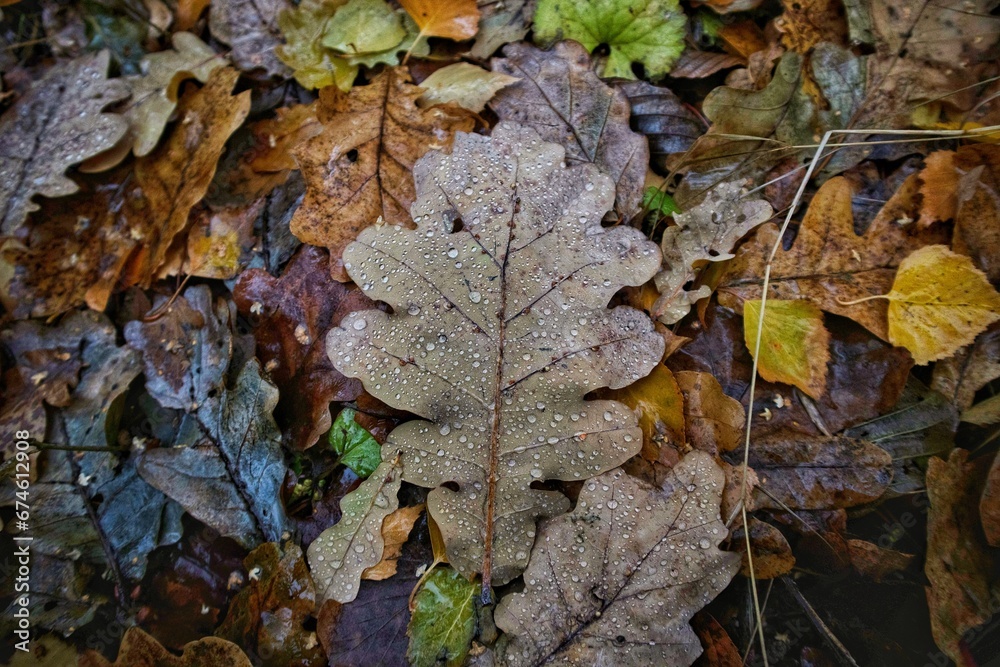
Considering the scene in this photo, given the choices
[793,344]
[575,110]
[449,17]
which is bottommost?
[793,344]

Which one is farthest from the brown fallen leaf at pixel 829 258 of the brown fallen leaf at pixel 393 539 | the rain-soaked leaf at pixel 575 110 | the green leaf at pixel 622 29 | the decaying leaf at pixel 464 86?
the brown fallen leaf at pixel 393 539

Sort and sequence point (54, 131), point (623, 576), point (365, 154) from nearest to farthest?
point (623, 576)
point (365, 154)
point (54, 131)

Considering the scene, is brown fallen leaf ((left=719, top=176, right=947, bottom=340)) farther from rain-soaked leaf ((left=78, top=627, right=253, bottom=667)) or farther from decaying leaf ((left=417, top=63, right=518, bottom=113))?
rain-soaked leaf ((left=78, top=627, right=253, bottom=667))

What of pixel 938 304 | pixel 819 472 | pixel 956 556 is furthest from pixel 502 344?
pixel 956 556

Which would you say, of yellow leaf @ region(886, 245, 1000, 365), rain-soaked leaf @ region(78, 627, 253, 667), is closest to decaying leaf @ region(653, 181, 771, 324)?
yellow leaf @ region(886, 245, 1000, 365)

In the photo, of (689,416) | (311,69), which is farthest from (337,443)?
(311,69)

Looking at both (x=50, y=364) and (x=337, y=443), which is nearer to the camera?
(x=337, y=443)

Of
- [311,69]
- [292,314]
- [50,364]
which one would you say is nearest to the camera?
[292,314]

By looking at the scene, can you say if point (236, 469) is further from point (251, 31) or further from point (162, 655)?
point (251, 31)

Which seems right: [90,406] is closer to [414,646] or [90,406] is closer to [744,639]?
[414,646]
